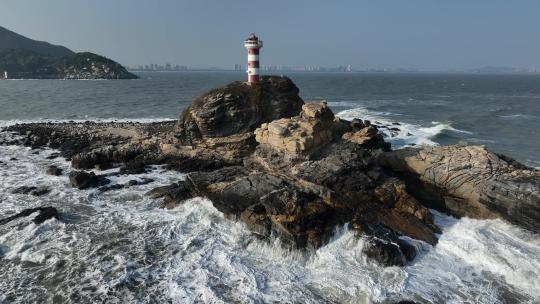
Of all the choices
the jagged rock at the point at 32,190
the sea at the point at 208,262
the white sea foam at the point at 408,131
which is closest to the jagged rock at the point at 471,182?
the sea at the point at 208,262

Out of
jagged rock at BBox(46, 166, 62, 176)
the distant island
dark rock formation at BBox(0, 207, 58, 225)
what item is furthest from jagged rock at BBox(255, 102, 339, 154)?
the distant island

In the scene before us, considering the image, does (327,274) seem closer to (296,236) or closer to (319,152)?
(296,236)

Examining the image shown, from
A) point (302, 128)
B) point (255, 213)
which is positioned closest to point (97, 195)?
point (255, 213)

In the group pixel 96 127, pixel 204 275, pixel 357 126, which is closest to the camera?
pixel 204 275

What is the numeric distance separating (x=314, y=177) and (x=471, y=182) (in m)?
6.45

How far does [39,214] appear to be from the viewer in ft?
59.2

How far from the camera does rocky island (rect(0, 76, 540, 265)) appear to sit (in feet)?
53.2

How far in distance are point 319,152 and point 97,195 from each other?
11.0m

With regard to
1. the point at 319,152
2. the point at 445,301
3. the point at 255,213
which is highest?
the point at 319,152

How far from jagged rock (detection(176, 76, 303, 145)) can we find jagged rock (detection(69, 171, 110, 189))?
594 cm

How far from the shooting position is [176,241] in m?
16.3

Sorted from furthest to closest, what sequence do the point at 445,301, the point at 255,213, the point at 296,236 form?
the point at 255,213 < the point at 296,236 < the point at 445,301

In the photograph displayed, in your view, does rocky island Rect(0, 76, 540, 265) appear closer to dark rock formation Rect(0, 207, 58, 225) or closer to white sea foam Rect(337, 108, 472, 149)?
dark rock formation Rect(0, 207, 58, 225)

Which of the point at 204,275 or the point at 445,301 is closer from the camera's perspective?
the point at 445,301
